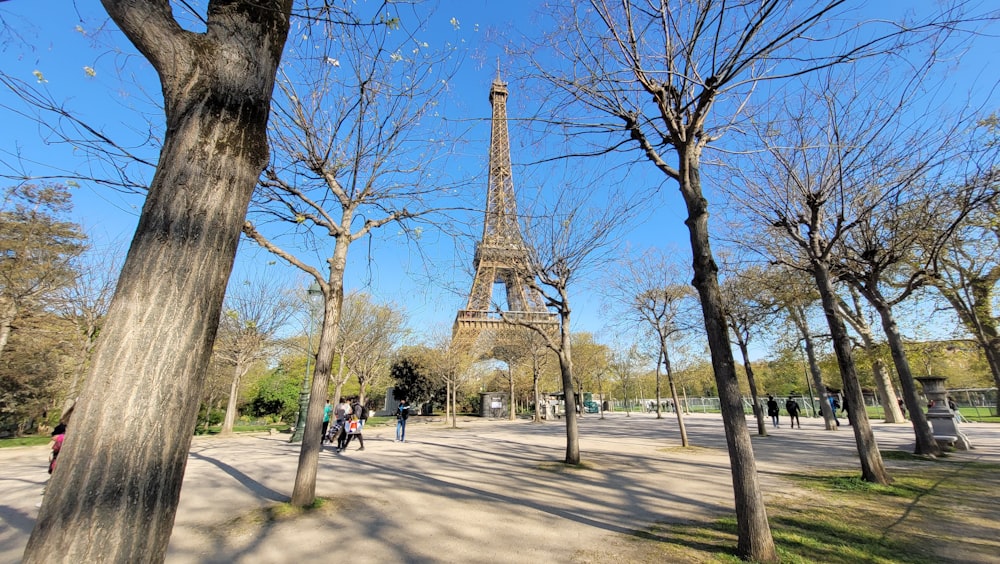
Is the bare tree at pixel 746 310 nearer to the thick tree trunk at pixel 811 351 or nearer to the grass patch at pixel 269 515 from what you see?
the thick tree trunk at pixel 811 351

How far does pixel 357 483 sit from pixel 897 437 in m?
17.6

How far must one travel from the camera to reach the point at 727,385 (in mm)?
4562

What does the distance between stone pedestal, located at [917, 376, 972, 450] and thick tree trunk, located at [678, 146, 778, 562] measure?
419 inches

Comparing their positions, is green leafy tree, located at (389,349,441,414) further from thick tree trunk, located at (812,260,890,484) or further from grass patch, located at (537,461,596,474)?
thick tree trunk, located at (812,260,890,484)

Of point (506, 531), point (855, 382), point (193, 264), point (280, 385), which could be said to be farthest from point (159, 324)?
point (280, 385)

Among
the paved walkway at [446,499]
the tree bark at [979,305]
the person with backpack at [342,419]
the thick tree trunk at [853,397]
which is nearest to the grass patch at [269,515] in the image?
the paved walkway at [446,499]

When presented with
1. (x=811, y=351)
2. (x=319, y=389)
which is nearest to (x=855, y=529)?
(x=319, y=389)

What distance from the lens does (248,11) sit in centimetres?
239

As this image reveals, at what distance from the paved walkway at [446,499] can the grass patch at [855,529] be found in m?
0.44

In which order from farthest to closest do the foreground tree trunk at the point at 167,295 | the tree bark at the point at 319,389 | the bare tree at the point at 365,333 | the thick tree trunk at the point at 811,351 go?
the bare tree at the point at 365,333 → the thick tree trunk at the point at 811,351 → the tree bark at the point at 319,389 → the foreground tree trunk at the point at 167,295

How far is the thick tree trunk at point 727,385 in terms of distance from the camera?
13.4ft

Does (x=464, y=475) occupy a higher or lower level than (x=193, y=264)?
lower

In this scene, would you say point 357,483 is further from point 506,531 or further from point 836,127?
point 836,127

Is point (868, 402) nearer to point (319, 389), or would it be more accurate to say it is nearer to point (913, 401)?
point (913, 401)
